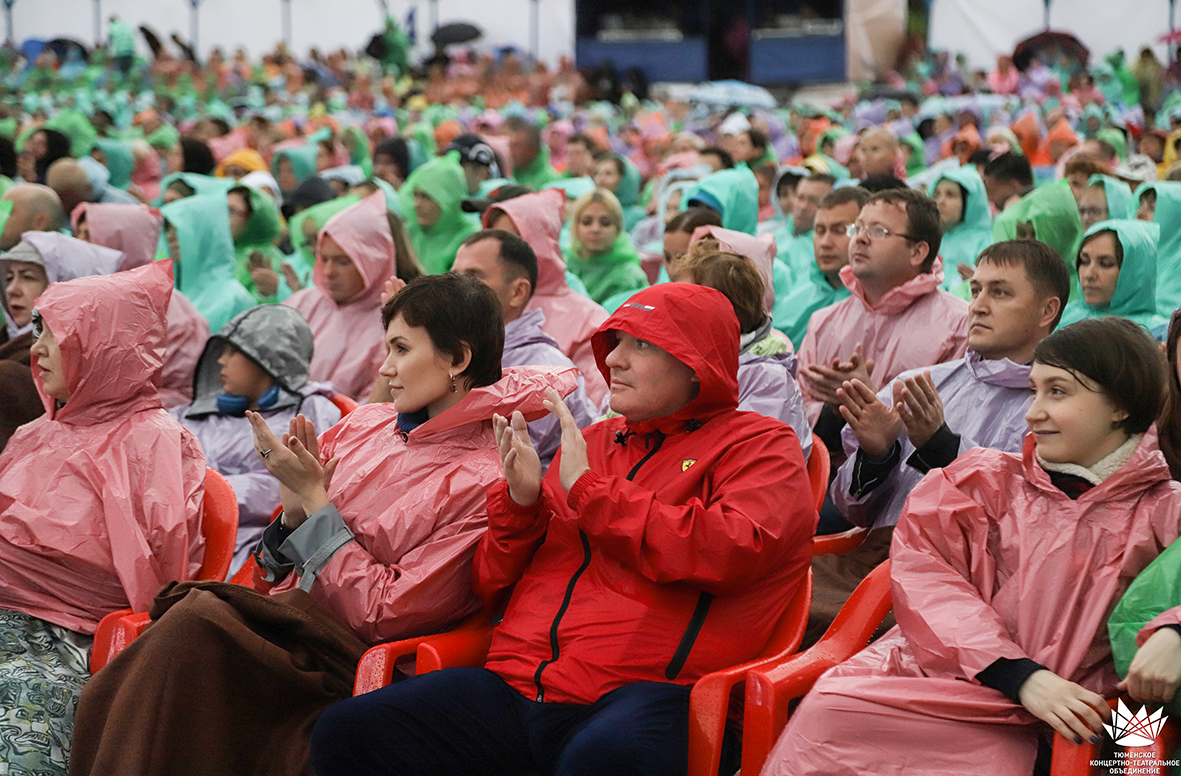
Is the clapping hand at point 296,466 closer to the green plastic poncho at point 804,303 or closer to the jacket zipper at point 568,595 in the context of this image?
the jacket zipper at point 568,595

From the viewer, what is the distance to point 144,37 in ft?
84.9

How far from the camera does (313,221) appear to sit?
257 inches

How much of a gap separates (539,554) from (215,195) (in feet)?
12.4

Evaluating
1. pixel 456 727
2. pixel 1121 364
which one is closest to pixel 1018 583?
pixel 1121 364

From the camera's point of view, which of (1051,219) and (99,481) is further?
(1051,219)

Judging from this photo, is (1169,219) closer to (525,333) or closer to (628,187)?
(525,333)

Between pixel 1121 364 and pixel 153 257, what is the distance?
15.1 ft

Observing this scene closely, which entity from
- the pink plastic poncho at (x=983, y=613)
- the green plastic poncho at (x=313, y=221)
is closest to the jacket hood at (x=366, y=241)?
the green plastic poncho at (x=313, y=221)

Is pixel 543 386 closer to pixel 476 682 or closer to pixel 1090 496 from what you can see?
pixel 476 682

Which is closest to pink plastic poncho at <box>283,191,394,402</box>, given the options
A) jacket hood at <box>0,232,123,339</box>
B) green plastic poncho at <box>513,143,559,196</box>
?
jacket hood at <box>0,232,123,339</box>

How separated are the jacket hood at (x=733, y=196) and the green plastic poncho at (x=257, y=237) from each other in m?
2.37

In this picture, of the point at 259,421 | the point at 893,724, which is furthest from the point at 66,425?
the point at 893,724

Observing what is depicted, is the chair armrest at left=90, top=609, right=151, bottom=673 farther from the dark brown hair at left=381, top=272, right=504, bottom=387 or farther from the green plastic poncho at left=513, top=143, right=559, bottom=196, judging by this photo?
the green plastic poncho at left=513, top=143, right=559, bottom=196

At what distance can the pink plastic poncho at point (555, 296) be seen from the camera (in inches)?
193
